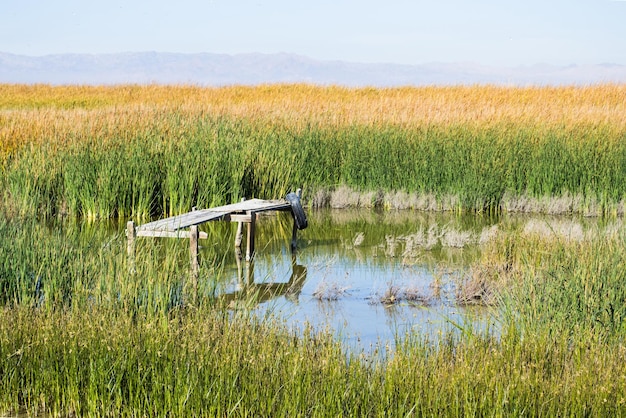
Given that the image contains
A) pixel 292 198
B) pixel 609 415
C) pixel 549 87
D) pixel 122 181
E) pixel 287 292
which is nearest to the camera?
pixel 609 415

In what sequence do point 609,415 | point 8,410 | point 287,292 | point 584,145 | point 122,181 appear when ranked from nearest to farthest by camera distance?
point 609,415 < point 8,410 < point 287,292 < point 122,181 < point 584,145

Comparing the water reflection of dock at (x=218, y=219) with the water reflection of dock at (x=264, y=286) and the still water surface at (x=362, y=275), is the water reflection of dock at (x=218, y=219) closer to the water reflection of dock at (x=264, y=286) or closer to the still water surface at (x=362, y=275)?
the water reflection of dock at (x=264, y=286)

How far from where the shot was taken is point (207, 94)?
34906 millimetres

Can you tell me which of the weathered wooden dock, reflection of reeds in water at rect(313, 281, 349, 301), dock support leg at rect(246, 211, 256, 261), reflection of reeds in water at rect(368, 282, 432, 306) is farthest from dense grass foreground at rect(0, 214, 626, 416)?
dock support leg at rect(246, 211, 256, 261)

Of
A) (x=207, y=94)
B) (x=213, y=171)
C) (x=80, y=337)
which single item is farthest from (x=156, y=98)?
(x=80, y=337)

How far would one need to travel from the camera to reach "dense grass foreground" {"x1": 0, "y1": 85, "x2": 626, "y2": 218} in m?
13.2

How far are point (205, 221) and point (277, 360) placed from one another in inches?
182

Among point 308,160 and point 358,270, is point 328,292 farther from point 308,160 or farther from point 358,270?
point 308,160

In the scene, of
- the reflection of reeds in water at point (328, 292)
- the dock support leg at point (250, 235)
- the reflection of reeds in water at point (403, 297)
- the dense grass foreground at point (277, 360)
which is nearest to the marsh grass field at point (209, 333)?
the dense grass foreground at point (277, 360)

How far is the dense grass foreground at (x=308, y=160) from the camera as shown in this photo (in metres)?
13.2

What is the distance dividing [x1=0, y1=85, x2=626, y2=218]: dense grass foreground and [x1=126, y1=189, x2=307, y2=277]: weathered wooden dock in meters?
2.02

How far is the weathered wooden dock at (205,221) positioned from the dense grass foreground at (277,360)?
1.11m

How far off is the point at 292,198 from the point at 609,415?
265 inches

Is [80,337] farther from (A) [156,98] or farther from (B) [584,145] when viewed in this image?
(A) [156,98]
